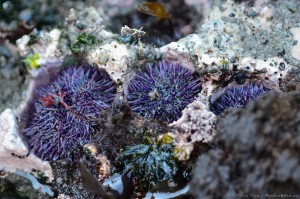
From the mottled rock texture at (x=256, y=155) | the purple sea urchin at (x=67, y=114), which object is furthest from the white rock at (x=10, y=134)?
the mottled rock texture at (x=256, y=155)

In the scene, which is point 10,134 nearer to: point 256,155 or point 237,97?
point 237,97

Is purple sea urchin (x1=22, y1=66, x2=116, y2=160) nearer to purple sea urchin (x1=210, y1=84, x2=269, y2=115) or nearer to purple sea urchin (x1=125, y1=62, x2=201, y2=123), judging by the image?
purple sea urchin (x1=125, y1=62, x2=201, y2=123)

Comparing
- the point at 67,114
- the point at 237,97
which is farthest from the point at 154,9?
the point at 67,114

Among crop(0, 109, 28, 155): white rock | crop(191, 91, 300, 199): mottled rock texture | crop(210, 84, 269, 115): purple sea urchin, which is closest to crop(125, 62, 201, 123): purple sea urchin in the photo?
crop(210, 84, 269, 115): purple sea urchin

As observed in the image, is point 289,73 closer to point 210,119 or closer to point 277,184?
point 210,119

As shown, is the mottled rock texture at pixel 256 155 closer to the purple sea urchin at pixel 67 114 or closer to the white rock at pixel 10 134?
the purple sea urchin at pixel 67 114
